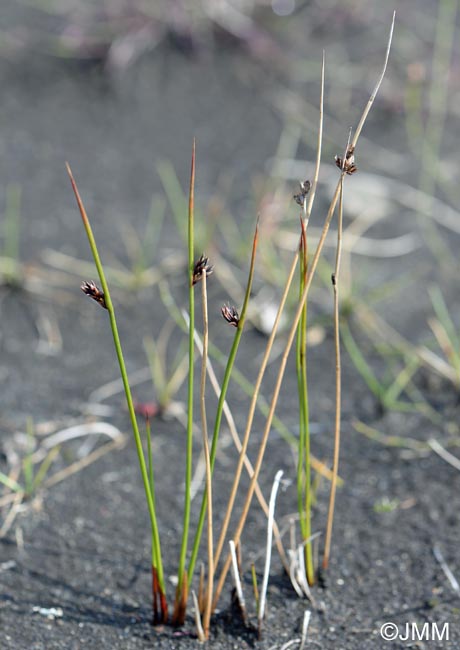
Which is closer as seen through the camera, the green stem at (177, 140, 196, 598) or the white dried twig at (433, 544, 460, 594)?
the green stem at (177, 140, 196, 598)

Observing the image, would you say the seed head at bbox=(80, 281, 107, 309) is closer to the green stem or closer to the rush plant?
the rush plant

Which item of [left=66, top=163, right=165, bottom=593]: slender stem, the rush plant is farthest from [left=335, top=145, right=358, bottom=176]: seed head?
[left=66, top=163, right=165, bottom=593]: slender stem

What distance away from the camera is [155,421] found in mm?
1873

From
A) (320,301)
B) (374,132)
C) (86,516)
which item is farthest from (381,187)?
(86,516)

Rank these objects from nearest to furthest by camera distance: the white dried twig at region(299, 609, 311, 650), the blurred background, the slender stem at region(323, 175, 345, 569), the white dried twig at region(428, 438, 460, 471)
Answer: the slender stem at region(323, 175, 345, 569), the white dried twig at region(299, 609, 311, 650), the white dried twig at region(428, 438, 460, 471), the blurred background

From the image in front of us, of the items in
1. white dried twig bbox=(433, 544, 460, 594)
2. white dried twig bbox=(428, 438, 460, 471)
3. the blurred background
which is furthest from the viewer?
the blurred background

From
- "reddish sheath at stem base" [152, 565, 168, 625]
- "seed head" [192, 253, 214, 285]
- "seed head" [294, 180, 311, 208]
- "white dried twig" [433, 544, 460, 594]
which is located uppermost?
"seed head" [294, 180, 311, 208]

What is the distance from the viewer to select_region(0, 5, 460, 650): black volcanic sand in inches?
55.7

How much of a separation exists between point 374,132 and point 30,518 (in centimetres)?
175

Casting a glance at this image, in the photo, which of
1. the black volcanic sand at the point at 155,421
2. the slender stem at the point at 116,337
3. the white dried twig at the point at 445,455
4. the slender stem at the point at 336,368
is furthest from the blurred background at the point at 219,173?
the slender stem at the point at 116,337

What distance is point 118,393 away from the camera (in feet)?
6.39

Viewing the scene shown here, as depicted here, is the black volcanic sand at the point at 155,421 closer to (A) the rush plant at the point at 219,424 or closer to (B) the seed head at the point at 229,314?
(A) the rush plant at the point at 219,424

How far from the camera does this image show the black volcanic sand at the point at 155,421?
1.42 meters

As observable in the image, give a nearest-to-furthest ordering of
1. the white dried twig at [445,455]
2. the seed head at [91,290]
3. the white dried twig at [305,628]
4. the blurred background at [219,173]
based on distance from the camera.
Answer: the seed head at [91,290] → the white dried twig at [305,628] → the white dried twig at [445,455] → the blurred background at [219,173]
